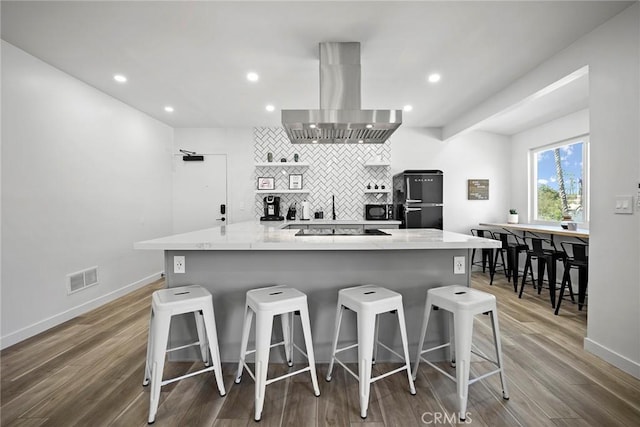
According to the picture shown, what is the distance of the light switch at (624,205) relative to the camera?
210cm

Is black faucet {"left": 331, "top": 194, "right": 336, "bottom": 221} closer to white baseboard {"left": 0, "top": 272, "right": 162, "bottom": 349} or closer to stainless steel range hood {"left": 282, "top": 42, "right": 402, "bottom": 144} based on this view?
stainless steel range hood {"left": 282, "top": 42, "right": 402, "bottom": 144}

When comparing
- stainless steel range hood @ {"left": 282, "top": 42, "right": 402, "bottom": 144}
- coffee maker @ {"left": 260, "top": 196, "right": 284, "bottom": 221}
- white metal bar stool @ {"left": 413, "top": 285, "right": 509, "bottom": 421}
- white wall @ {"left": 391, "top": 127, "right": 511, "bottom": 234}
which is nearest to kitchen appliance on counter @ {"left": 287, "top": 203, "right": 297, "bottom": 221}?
coffee maker @ {"left": 260, "top": 196, "right": 284, "bottom": 221}

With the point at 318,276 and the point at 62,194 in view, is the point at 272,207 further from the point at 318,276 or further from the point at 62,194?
the point at 318,276

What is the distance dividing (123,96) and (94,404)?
3.45 m

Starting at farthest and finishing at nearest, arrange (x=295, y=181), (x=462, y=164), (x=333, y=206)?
(x=462, y=164) < (x=295, y=181) < (x=333, y=206)

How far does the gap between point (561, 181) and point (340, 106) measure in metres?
4.17

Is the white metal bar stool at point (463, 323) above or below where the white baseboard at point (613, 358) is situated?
above

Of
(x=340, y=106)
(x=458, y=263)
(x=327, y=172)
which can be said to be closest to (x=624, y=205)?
(x=458, y=263)

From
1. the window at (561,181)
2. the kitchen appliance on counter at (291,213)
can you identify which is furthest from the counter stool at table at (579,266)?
the kitchen appliance on counter at (291,213)

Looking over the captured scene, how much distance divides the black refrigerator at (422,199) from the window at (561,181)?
5.71 feet

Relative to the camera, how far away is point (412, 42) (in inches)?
99.5

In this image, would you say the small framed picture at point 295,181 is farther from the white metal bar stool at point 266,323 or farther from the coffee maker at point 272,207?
the white metal bar stool at point 266,323

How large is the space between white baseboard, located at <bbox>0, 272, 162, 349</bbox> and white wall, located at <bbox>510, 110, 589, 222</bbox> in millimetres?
6365

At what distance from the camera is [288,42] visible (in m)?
2.51
